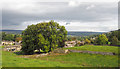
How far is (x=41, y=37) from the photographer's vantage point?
35.1 meters

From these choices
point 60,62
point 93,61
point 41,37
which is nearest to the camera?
point 60,62

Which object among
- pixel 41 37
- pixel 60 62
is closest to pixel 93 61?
pixel 60 62

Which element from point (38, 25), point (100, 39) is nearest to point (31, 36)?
point (38, 25)

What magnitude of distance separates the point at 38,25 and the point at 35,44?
7381mm

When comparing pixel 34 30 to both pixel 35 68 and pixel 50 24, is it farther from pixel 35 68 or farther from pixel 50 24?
pixel 35 68

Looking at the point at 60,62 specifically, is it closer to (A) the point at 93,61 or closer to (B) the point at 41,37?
(A) the point at 93,61

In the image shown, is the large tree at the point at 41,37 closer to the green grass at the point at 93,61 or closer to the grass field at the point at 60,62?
the green grass at the point at 93,61

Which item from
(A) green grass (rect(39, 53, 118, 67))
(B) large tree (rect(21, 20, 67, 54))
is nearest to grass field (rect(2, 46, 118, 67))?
Answer: (A) green grass (rect(39, 53, 118, 67))

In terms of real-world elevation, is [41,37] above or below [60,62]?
above

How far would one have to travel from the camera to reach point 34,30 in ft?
124

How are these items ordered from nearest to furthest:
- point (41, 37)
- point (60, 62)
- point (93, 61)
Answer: point (60, 62) → point (93, 61) → point (41, 37)

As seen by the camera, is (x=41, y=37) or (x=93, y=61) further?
(x=41, y=37)

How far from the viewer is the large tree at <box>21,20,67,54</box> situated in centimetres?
3550

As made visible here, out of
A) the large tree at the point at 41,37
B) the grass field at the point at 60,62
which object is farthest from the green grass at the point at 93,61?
the large tree at the point at 41,37
